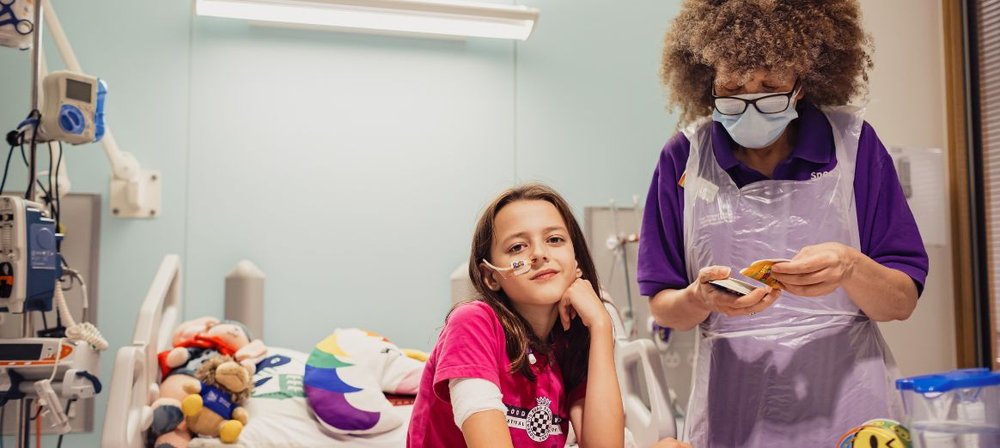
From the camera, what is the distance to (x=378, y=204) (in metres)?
3.65

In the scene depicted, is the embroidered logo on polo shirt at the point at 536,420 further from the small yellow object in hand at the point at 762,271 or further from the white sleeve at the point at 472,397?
the small yellow object in hand at the point at 762,271

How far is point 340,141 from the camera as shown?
3.62 metres

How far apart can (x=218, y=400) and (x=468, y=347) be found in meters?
1.55

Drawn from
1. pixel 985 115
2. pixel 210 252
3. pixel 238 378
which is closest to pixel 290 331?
pixel 210 252

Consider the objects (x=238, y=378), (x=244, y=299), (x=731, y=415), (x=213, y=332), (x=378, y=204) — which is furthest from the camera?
(x=378, y=204)

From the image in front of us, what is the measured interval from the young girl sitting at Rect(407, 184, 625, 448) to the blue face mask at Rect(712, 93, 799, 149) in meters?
0.36

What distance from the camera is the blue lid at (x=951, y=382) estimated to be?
35.5 inches

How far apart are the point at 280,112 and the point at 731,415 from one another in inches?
108

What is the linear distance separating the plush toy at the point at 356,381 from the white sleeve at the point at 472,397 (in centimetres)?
143

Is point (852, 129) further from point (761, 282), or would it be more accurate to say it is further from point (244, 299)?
point (244, 299)

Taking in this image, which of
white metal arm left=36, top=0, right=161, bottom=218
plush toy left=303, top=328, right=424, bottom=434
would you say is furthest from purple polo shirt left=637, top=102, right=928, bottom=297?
white metal arm left=36, top=0, right=161, bottom=218

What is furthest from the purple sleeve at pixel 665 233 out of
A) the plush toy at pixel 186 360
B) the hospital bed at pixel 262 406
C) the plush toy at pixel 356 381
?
the plush toy at pixel 186 360

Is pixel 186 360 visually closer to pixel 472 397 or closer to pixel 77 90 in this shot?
pixel 77 90

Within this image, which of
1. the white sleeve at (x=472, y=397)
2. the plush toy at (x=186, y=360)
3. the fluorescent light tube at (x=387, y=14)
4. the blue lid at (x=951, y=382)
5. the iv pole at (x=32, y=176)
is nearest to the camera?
the blue lid at (x=951, y=382)
